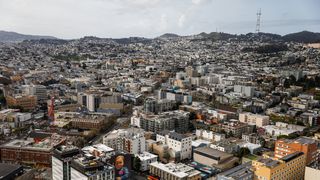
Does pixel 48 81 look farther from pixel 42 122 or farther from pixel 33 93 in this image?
pixel 42 122

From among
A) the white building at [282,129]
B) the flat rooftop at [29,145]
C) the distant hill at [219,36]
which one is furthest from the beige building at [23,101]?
the distant hill at [219,36]

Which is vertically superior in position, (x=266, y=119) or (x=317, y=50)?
(x=317, y=50)

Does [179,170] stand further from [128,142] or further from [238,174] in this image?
[128,142]

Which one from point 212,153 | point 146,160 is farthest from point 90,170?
point 212,153

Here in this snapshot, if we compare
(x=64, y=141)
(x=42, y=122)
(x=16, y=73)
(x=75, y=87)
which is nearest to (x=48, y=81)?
(x=75, y=87)

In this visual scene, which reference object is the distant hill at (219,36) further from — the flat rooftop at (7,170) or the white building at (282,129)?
the flat rooftop at (7,170)
